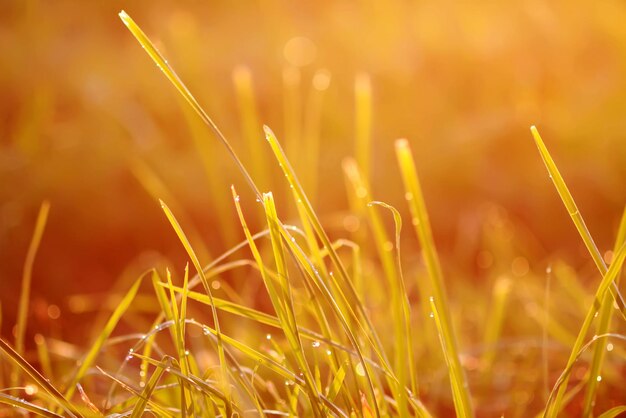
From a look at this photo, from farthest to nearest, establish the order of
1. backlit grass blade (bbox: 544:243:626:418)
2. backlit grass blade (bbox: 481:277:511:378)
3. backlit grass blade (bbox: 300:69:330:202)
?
backlit grass blade (bbox: 300:69:330:202)
backlit grass blade (bbox: 481:277:511:378)
backlit grass blade (bbox: 544:243:626:418)

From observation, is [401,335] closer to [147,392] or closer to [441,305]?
[441,305]

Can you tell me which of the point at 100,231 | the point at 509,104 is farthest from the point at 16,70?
the point at 509,104

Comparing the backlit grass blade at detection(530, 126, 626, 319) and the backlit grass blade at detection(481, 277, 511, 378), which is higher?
the backlit grass blade at detection(530, 126, 626, 319)

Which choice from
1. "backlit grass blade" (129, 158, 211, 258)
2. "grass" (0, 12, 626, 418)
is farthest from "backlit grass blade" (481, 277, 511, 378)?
"backlit grass blade" (129, 158, 211, 258)

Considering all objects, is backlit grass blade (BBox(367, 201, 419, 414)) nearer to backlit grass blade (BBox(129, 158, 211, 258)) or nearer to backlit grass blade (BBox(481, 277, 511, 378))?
backlit grass blade (BBox(481, 277, 511, 378))

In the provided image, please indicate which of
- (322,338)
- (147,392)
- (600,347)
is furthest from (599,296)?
(147,392)

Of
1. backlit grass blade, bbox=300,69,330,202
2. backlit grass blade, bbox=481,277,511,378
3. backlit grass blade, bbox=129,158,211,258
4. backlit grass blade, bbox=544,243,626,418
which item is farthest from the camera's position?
backlit grass blade, bbox=129,158,211,258
